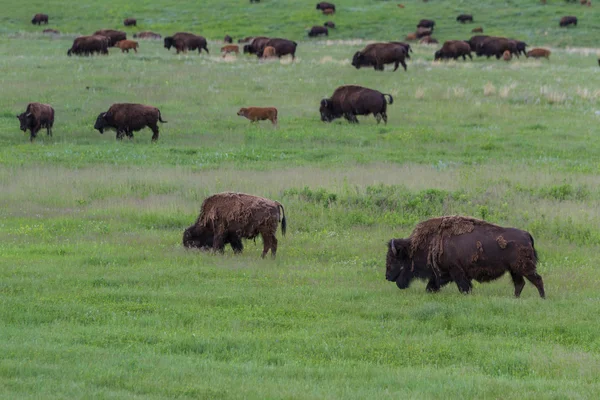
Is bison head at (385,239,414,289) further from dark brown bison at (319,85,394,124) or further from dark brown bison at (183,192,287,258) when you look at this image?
dark brown bison at (319,85,394,124)

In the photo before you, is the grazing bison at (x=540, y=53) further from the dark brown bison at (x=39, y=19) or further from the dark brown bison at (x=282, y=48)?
Answer: the dark brown bison at (x=39, y=19)

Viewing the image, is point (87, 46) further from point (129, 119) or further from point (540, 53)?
point (540, 53)

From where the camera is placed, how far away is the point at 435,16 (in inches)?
2680

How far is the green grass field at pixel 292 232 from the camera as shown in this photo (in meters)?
7.98

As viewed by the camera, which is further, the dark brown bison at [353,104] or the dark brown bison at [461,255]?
the dark brown bison at [353,104]

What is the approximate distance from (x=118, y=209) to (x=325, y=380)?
32.1 feet

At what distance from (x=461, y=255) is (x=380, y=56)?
28.4 meters

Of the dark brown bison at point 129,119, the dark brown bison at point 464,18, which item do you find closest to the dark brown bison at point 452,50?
the dark brown bison at point 464,18

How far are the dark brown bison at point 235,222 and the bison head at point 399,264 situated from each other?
2.32 meters

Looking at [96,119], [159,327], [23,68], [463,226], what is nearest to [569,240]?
[463,226]

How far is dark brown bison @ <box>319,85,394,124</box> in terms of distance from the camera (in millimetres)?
27578

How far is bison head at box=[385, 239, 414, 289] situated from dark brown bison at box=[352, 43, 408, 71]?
2706cm

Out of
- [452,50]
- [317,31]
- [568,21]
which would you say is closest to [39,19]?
[317,31]

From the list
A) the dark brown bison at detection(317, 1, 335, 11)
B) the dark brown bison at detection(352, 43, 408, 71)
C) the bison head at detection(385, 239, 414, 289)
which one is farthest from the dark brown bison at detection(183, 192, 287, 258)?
the dark brown bison at detection(317, 1, 335, 11)
